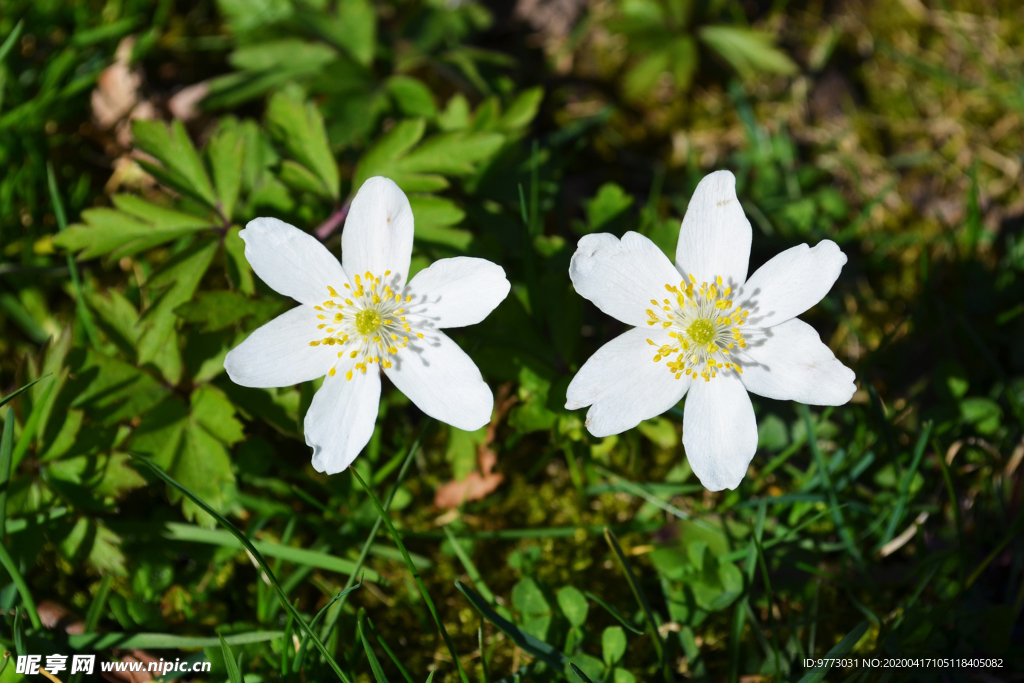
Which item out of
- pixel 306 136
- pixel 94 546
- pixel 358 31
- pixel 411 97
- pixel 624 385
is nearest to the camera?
pixel 624 385

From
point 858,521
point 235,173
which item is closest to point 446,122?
point 235,173

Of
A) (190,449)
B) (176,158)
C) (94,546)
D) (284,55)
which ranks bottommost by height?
(94,546)

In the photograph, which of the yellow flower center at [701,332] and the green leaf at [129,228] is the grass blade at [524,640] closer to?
the yellow flower center at [701,332]

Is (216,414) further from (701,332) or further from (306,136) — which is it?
(701,332)

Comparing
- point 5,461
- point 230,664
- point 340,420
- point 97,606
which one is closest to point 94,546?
point 97,606

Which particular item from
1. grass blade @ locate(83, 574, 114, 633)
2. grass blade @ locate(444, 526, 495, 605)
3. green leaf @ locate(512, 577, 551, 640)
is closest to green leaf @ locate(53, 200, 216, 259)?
grass blade @ locate(83, 574, 114, 633)

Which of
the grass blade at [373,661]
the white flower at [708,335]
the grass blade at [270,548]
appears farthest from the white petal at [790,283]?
the grass blade at [270,548]

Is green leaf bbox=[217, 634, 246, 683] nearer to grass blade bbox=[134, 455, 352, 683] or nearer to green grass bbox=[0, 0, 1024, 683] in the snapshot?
green grass bbox=[0, 0, 1024, 683]
